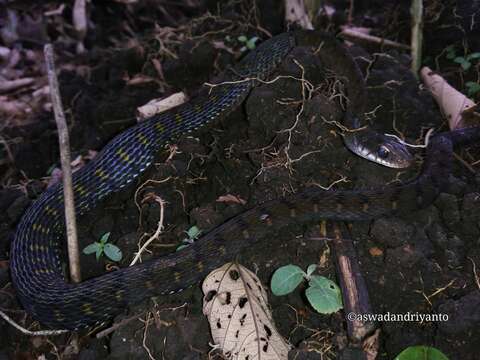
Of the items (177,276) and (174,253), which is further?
(174,253)

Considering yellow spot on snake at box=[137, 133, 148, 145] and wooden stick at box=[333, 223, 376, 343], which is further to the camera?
yellow spot on snake at box=[137, 133, 148, 145]

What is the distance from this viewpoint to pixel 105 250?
12.1 feet

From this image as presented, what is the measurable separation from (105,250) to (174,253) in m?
0.55

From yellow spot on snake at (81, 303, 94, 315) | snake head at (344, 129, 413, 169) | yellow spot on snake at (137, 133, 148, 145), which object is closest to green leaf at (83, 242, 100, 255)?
yellow spot on snake at (81, 303, 94, 315)

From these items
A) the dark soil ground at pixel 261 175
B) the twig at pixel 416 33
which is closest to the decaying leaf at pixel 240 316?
the dark soil ground at pixel 261 175

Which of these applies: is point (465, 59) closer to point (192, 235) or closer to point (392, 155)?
point (392, 155)

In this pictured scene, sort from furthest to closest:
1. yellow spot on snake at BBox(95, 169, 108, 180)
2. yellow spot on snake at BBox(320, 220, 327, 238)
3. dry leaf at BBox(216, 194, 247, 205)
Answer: yellow spot on snake at BBox(95, 169, 108, 180)
dry leaf at BBox(216, 194, 247, 205)
yellow spot on snake at BBox(320, 220, 327, 238)

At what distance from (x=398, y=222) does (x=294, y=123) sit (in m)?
1.21

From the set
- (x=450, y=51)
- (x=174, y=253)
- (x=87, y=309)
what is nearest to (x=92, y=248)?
(x=87, y=309)

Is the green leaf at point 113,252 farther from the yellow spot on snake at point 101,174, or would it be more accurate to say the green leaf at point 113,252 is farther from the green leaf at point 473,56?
the green leaf at point 473,56

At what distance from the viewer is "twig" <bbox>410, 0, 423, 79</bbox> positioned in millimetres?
4573

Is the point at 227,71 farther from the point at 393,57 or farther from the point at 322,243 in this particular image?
the point at 322,243

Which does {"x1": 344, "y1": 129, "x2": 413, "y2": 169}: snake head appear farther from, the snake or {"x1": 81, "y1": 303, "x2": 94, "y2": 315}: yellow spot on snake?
{"x1": 81, "y1": 303, "x2": 94, "y2": 315}: yellow spot on snake

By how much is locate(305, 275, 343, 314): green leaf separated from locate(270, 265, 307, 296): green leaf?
0.09 m
